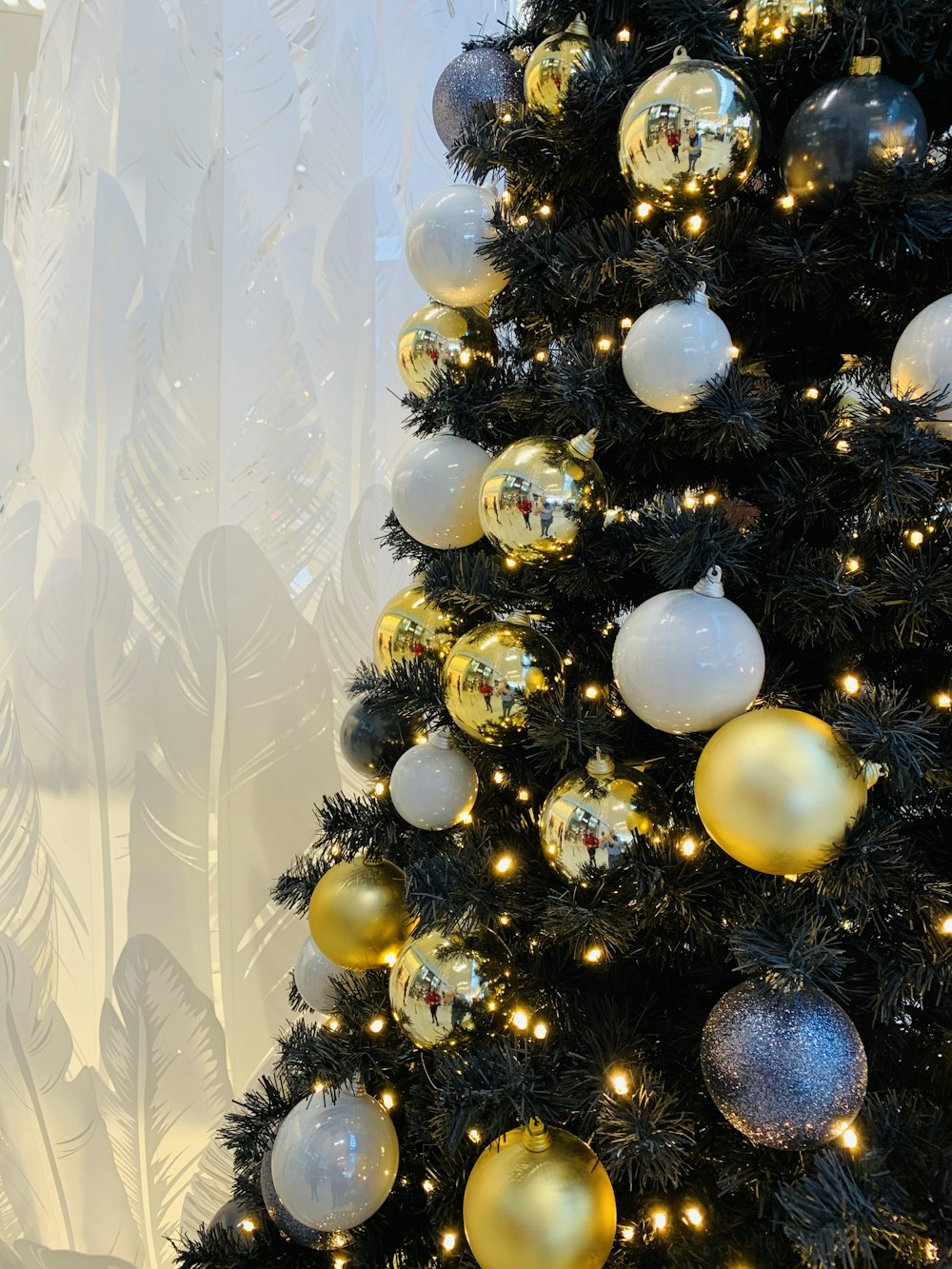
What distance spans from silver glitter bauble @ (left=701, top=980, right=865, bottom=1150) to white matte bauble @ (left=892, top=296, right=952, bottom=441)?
36 centimetres

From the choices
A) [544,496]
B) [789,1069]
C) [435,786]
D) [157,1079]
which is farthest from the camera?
[157,1079]

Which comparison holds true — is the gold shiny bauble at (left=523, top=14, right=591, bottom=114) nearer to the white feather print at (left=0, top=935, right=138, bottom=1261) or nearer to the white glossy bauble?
the white glossy bauble

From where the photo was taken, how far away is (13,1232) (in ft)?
4.06

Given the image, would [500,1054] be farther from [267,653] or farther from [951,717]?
[267,653]

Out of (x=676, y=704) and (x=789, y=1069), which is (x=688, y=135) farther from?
(x=789, y=1069)

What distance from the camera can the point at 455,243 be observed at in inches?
30.5

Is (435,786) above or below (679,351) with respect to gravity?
below

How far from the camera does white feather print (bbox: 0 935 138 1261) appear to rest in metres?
1.20

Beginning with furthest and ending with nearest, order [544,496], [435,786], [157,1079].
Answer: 1. [157,1079]
2. [435,786]
3. [544,496]

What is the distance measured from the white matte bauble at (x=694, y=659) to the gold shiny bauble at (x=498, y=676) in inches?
4.2

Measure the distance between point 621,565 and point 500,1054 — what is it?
36 centimetres

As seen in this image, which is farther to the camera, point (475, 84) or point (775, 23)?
point (475, 84)

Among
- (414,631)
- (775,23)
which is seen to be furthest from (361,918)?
(775,23)

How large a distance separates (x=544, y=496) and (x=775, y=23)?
357mm
